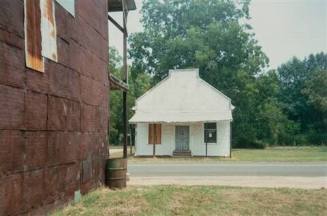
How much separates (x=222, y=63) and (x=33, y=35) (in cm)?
4187

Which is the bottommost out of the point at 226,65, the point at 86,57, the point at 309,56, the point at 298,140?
the point at 298,140

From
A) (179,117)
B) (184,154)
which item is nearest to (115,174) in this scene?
(179,117)

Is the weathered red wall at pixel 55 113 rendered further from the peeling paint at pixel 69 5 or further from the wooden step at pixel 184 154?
the wooden step at pixel 184 154

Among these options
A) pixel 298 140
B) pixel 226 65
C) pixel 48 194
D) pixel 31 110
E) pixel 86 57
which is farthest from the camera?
pixel 298 140

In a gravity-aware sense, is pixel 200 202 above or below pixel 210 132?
below

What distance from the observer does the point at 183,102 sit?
33.8 m

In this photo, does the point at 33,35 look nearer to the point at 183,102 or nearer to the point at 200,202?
the point at 200,202

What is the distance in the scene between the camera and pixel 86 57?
1132cm

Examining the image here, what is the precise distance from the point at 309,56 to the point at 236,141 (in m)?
31.5

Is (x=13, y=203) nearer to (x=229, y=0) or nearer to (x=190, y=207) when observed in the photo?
(x=190, y=207)

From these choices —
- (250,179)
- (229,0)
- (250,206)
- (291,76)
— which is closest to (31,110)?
(250,206)

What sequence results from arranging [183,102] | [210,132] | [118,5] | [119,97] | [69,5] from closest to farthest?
[69,5] → [118,5] → [210,132] → [183,102] → [119,97]

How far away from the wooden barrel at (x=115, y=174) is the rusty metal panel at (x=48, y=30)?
16.8 ft

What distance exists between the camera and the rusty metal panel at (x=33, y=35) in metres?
7.51
